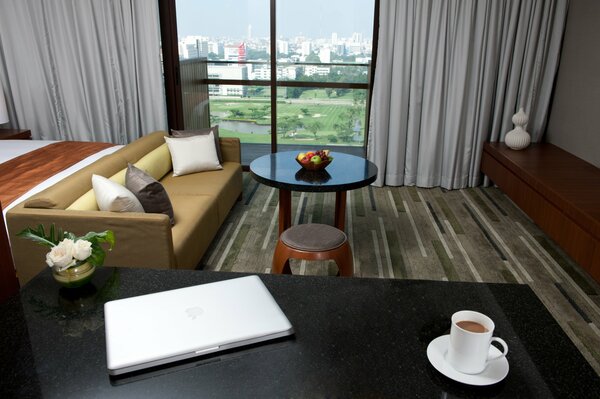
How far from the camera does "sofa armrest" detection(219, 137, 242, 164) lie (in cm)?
398

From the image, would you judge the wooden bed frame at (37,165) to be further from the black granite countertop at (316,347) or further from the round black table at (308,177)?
the black granite countertop at (316,347)

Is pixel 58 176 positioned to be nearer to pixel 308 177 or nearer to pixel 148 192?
pixel 148 192

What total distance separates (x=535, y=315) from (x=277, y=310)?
0.60m

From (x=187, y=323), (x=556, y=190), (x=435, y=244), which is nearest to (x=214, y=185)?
(x=435, y=244)

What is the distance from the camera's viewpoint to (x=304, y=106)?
4898 millimetres

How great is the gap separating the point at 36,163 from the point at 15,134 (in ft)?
4.25

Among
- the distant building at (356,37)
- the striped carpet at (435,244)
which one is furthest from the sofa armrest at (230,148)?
the distant building at (356,37)

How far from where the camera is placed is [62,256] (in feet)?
3.64

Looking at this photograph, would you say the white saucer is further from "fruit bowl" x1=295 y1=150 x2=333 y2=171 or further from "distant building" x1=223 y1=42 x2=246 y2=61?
"distant building" x1=223 y1=42 x2=246 y2=61

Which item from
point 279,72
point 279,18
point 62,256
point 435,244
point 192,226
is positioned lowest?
point 435,244

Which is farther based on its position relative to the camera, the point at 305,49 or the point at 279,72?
the point at 279,72

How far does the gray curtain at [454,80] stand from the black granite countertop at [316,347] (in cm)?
344

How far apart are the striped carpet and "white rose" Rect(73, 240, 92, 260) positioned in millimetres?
1801

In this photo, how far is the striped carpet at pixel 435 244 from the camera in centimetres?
277
